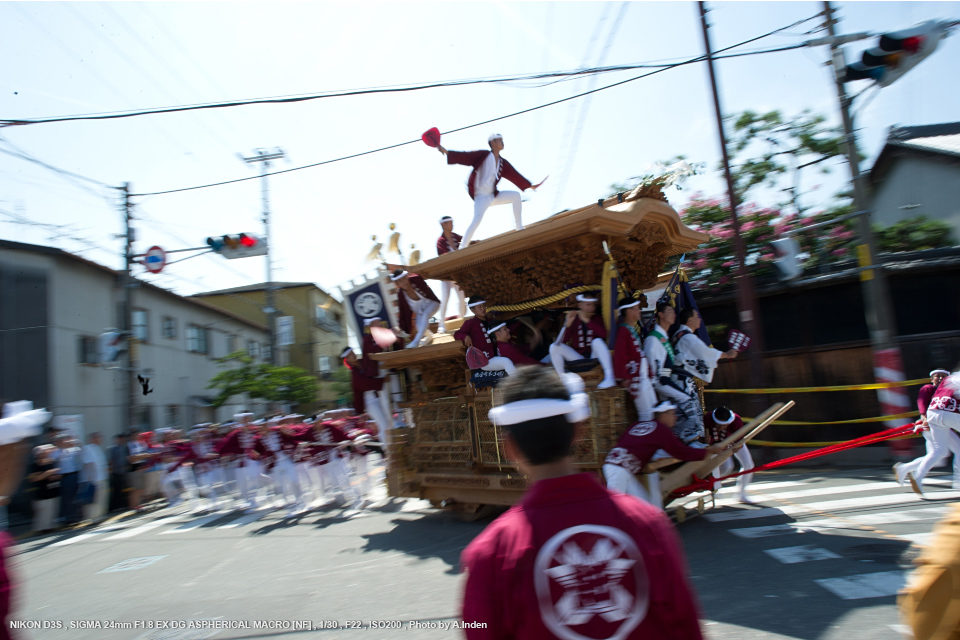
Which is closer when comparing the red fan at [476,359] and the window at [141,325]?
the red fan at [476,359]

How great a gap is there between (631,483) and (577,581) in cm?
464

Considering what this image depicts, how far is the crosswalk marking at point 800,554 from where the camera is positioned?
544 cm

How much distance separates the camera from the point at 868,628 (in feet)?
13.1

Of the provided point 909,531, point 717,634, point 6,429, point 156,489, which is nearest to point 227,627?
point 6,429

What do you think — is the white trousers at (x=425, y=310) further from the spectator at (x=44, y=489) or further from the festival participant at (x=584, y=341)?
the spectator at (x=44, y=489)

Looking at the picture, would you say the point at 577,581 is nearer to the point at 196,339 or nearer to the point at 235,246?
the point at 235,246

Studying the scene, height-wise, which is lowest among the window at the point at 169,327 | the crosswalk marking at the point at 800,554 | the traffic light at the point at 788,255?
the crosswalk marking at the point at 800,554

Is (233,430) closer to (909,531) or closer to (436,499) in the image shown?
(436,499)

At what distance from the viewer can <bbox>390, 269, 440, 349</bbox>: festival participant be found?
985 centimetres

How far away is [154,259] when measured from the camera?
52.5 feet

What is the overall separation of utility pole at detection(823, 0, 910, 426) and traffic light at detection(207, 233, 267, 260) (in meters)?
12.3

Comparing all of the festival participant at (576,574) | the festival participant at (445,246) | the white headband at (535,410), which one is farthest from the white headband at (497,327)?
the festival participant at (576,574)

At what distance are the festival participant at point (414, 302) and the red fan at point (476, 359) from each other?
2.21 meters

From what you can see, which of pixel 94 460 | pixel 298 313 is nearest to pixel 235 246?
pixel 94 460
